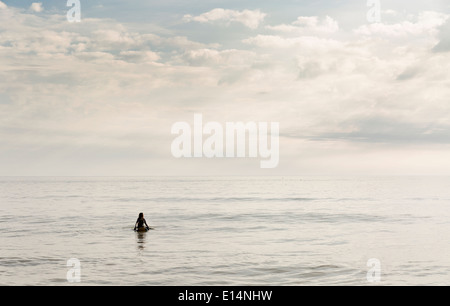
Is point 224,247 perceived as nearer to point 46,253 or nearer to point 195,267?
point 195,267

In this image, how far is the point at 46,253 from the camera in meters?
27.6

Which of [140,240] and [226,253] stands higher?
[140,240]

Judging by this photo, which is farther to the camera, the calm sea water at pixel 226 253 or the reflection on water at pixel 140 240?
the reflection on water at pixel 140 240

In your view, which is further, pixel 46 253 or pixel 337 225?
pixel 337 225

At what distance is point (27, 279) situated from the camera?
20.6 meters

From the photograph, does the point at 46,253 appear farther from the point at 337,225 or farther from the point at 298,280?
the point at 337,225

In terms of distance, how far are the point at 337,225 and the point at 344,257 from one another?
1951 centimetres

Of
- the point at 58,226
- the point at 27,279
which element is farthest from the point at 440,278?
the point at 58,226

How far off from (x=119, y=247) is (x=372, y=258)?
55.3ft

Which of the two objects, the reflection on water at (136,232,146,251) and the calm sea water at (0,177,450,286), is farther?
the reflection on water at (136,232,146,251)
